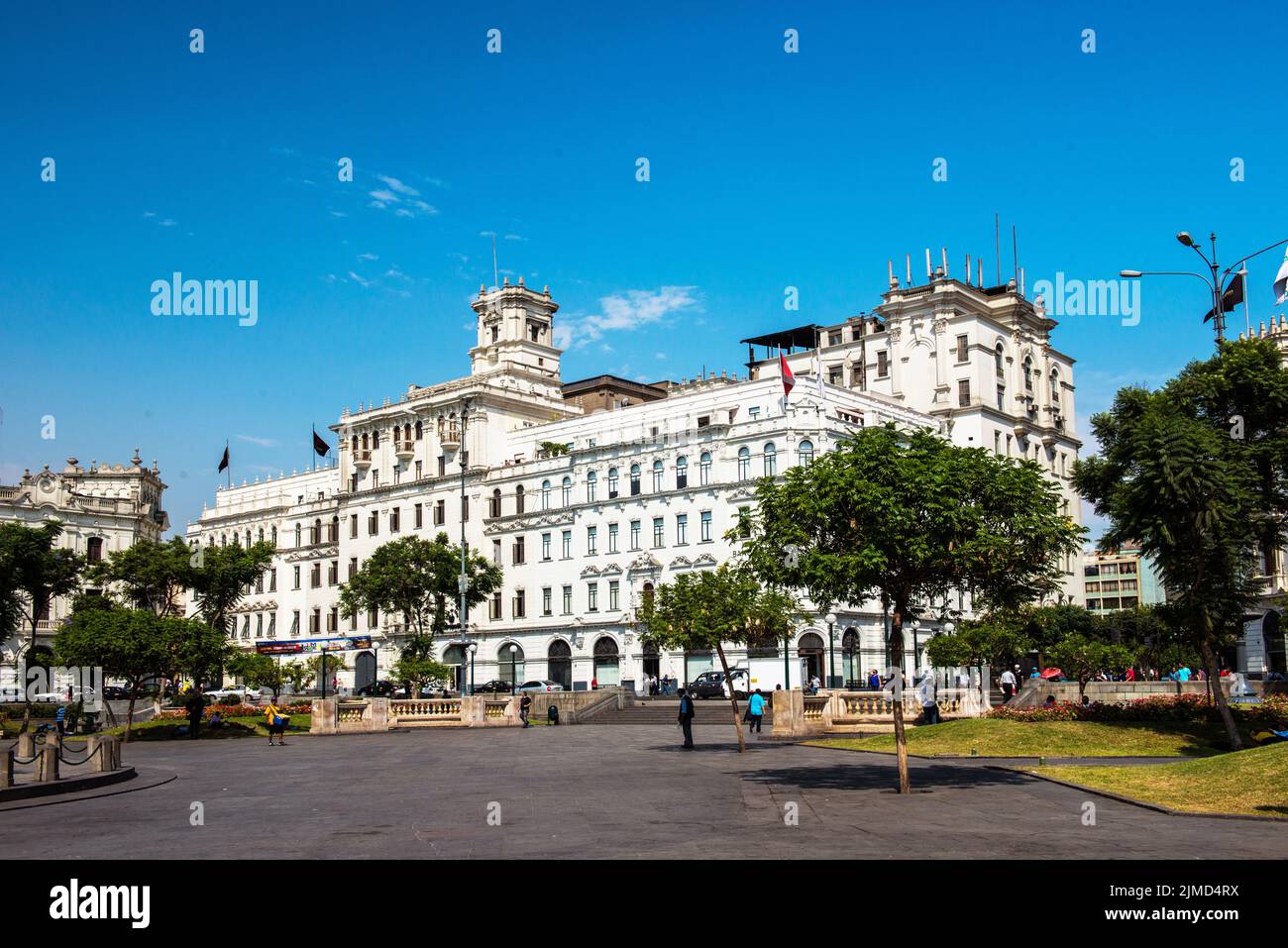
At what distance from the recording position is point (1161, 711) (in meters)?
35.9

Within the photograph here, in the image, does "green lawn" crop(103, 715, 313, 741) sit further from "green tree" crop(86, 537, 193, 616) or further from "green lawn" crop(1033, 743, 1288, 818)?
"green lawn" crop(1033, 743, 1288, 818)

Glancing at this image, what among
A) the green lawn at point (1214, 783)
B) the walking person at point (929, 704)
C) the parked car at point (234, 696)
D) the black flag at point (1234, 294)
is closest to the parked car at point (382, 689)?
the parked car at point (234, 696)

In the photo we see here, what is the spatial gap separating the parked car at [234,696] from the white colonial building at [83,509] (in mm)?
14653

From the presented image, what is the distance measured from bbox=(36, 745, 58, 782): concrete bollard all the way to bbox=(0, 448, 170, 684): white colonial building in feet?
246

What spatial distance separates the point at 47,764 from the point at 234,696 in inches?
2075

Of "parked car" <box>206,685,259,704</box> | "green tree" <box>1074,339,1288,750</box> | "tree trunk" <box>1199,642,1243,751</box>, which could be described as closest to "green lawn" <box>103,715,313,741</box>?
"parked car" <box>206,685,259,704</box>

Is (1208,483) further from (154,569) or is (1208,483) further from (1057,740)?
(154,569)

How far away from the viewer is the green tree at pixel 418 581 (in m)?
79.2

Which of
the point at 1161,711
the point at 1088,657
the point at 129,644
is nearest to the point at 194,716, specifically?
the point at 129,644

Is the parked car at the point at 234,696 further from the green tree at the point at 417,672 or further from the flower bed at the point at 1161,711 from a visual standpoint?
the flower bed at the point at 1161,711

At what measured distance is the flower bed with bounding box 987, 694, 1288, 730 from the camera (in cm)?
3428

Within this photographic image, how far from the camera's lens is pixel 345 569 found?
317ft
